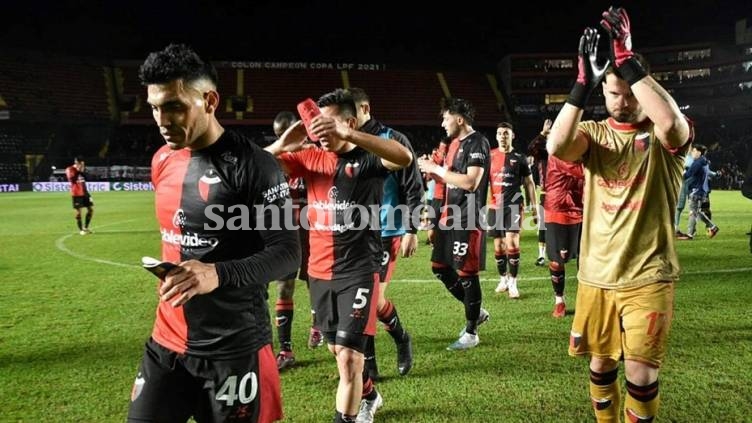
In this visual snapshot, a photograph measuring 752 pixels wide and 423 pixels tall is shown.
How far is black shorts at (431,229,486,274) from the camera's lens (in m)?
6.14

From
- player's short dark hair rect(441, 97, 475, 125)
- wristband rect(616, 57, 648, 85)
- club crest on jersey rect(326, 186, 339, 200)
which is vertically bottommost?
club crest on jersey rect(326, 186, 339, 200)

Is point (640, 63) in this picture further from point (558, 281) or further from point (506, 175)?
point (506, 175)

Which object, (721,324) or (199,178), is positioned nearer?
(199,178)

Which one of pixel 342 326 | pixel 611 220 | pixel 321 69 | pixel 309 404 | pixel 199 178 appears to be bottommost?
pixel 309 404

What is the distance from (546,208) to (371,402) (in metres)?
4.38

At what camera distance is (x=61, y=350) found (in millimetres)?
5883

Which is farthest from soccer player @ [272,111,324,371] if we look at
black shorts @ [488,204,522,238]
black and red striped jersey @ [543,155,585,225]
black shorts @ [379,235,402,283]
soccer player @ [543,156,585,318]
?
black shorts @ [488,204,522,238]

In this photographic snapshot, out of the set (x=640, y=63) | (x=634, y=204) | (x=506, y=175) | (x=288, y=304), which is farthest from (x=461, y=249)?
(x=506, y=175)

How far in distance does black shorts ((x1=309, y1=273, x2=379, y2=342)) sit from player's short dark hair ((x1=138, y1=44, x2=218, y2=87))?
1822 millimetres

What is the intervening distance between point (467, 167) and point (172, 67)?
3791mm

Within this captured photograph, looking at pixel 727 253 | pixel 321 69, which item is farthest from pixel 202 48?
pixel 727 253

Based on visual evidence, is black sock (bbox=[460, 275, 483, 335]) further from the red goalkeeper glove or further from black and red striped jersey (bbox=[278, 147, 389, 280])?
the red goalkeeper glove

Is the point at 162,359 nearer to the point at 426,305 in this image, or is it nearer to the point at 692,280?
the point at 426,305

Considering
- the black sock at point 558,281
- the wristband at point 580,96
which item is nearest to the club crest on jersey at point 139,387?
the wristband at point 580,96
